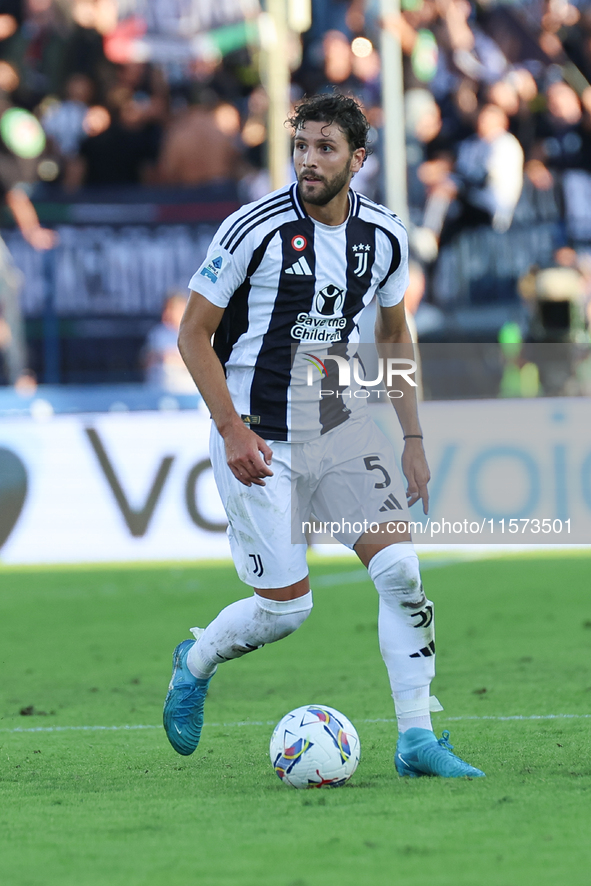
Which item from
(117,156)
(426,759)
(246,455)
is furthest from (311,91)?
(426,759)

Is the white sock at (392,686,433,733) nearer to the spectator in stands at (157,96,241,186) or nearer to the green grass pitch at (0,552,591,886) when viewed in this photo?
the green grass pitch at (0,552,591,886)

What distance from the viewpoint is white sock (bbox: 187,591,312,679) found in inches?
201

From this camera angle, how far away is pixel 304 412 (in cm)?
512

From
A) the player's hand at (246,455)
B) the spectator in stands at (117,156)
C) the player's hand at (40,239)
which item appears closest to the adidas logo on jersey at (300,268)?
the player's hand at (246,455)

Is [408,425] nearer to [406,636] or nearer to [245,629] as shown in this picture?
[406,636]

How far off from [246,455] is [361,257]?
0.86m

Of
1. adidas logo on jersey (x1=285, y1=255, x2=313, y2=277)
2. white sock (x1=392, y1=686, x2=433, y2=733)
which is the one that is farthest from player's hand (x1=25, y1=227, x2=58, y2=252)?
white sock (x1=392, y1=686, x2=433, y2=733)

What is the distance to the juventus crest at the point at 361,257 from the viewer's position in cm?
508

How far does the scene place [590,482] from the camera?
11.7 metres

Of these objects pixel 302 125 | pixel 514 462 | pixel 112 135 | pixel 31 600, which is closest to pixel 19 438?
pixel 31 600

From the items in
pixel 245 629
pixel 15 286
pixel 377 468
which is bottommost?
pixel 245 629

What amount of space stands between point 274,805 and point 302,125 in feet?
7.44

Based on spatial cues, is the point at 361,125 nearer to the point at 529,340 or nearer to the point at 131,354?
the point at 529,340

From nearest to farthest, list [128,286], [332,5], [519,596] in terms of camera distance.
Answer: [519,596] → [128,286] → [332,5]
